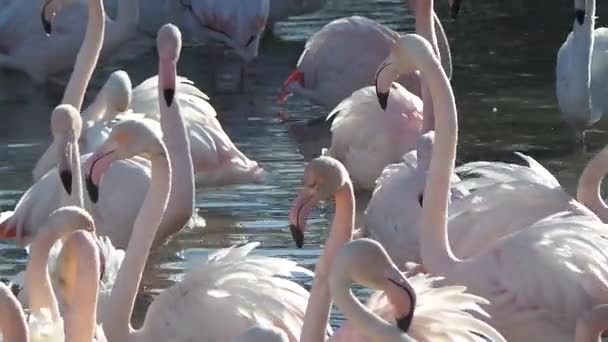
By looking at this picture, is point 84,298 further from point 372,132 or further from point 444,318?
point 372,132

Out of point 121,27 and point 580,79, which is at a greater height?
point 580,79

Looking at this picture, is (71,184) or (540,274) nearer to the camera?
(540,274)

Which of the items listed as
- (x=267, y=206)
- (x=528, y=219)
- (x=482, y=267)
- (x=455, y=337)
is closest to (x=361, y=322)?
(x=455, y=337)

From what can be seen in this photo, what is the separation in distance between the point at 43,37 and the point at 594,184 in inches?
243

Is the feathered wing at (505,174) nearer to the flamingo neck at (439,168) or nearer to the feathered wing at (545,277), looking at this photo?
the flamingo neck at (439,168)

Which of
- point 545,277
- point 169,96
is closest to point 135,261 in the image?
point 545,277

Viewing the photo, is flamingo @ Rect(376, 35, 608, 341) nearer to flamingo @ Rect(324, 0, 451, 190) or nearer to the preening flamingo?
the preening flamingo

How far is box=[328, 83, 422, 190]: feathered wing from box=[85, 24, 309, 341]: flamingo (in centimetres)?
286

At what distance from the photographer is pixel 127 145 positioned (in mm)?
5555

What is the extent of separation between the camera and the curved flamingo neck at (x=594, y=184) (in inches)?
244

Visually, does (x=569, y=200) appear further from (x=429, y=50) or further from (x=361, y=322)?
(x=361, y=322)

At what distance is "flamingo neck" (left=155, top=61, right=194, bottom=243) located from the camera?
677 centimetres

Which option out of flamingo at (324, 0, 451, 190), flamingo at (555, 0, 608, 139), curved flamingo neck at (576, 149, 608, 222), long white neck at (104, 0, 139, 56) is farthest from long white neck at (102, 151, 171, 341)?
long white neck at (104, 0, 139, 56)

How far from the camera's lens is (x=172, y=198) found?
6762 mm
